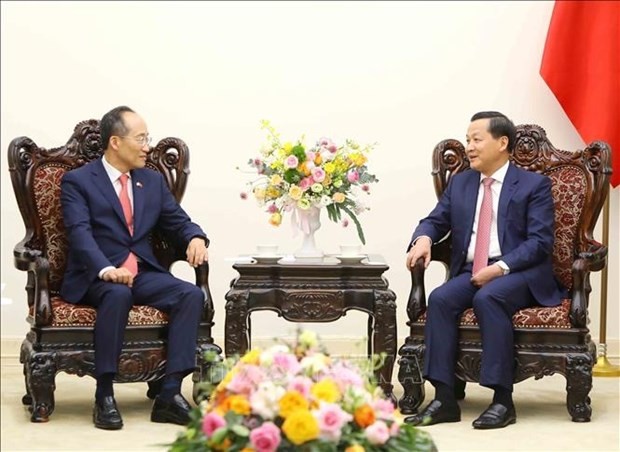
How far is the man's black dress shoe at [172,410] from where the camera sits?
17.0 feet

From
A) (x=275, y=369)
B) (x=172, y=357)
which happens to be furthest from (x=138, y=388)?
(x=275, y=369)

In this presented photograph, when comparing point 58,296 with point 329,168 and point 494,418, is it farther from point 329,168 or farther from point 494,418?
point 494,418

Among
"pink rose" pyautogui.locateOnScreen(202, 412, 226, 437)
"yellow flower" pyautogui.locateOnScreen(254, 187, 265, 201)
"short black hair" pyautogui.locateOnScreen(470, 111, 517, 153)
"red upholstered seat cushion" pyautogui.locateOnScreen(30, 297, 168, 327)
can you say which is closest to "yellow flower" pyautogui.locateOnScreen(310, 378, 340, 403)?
"pink rose" pyautogui.locateOnScreen(202, 412, 226, 437)

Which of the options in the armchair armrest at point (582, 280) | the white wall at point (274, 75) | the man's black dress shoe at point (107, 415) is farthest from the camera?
the white wall at point (274, 75)

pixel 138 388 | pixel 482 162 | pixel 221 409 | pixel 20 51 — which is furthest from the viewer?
pixel 20 51

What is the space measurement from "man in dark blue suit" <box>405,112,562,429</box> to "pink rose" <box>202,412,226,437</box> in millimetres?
2708

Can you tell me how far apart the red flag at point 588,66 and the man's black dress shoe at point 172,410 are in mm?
2827

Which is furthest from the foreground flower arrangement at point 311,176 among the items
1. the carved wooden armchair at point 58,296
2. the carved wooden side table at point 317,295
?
the carved wooden armchair at point 58,296

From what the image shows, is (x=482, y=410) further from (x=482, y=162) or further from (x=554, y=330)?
(x=482, y=162)

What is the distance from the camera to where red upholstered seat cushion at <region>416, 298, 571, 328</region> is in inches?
209

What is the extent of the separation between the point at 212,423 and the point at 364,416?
34cm

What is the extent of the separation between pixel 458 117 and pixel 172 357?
97.0 inches

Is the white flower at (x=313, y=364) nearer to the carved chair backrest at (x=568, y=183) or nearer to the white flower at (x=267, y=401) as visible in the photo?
the white flower at (x=267, y=401)

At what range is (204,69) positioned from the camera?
6.79 m
